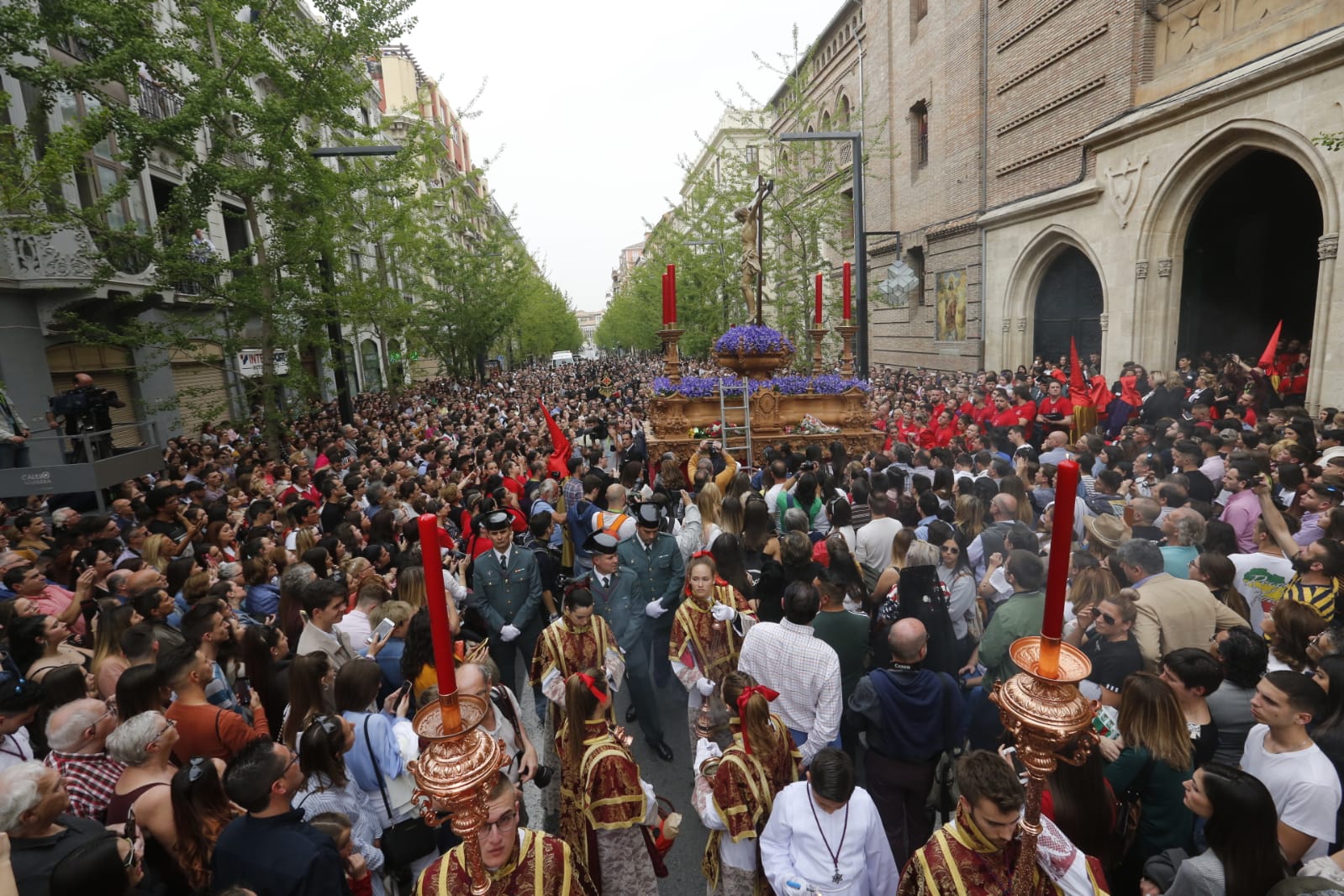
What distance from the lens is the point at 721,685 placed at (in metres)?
4.08

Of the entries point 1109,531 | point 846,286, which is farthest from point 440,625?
point 846,286

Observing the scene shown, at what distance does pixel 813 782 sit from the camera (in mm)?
2672

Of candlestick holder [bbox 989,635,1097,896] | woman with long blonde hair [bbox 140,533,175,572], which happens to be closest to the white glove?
candlestick holder [bbox 989,635,1097,896]

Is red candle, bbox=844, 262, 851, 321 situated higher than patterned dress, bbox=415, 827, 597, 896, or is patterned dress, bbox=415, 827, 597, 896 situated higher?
red candle, bbox=844, 262, 851, 321

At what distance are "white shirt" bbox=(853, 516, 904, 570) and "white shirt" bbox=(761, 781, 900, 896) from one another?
301cm

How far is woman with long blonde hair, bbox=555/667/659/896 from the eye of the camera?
3.05 meters

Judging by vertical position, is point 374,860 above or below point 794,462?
below

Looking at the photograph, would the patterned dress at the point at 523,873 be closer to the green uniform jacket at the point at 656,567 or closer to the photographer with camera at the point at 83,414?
the green uniform jacket at the point at 656,567

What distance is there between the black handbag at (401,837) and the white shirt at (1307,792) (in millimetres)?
3485

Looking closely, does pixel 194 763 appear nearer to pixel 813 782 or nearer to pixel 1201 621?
pixel 813 782

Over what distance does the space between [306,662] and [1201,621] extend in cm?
479

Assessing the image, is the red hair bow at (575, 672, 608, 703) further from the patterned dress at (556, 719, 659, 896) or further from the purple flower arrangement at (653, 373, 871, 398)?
the purple flower arrangement at (653, 373, 871, 398)

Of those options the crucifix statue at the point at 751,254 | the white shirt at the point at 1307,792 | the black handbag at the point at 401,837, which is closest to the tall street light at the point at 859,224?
the crucifix statue at the point at 751,254

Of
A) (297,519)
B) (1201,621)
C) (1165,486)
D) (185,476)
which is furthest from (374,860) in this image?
(185,476)
